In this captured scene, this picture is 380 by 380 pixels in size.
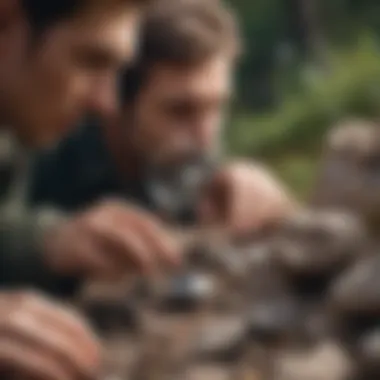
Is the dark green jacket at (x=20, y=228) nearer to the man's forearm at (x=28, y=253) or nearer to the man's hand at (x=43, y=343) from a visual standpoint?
the man's forearm at (x=28, y=253)

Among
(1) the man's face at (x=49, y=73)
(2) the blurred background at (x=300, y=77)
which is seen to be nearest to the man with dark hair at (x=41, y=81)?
(1) the man's face at (x=49, y=73)

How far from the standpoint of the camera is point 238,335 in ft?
2.00

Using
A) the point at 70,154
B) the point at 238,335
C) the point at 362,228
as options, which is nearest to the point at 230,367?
the point at 238,335

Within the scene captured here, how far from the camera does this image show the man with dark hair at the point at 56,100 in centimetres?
73

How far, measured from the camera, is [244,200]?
0.80 metres

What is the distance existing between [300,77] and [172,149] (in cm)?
12

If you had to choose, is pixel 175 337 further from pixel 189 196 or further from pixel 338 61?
pixel 338 61

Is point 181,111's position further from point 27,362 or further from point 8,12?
point 27,362

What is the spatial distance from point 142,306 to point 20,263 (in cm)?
11

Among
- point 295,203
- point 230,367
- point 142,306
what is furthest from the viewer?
point 295,203

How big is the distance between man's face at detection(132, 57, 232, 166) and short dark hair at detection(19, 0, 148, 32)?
0.09 metres

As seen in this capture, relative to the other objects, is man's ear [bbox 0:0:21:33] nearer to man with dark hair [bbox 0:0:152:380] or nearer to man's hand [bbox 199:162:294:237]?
man with dark hair [bbox 0:0:152:380]

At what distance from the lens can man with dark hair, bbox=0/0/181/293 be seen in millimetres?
728

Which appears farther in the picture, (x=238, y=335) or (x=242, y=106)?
(x=242, y=106)
